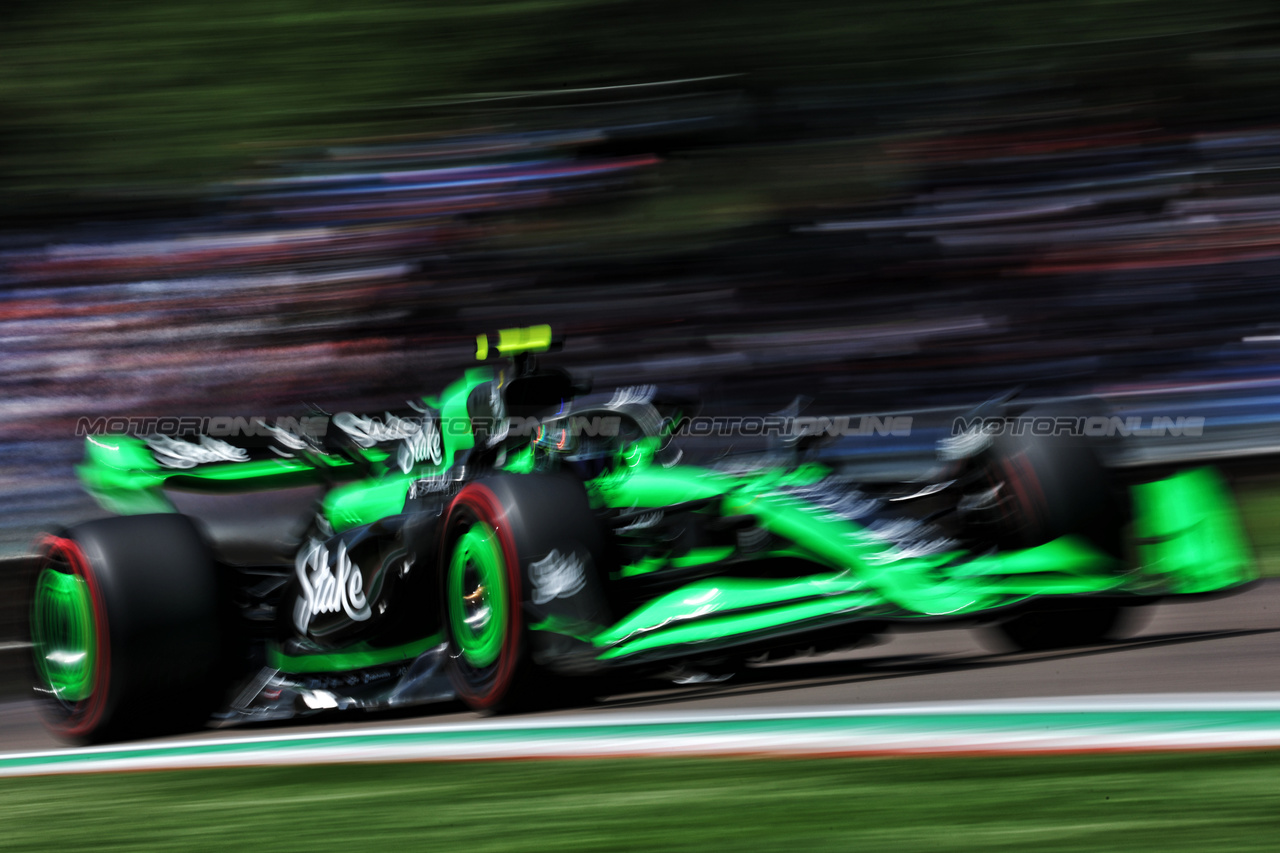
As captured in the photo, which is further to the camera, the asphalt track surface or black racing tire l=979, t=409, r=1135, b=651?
black racing tire l=979, t=409, r=1135, b=651

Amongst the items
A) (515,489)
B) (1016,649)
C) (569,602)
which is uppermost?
(515,489)

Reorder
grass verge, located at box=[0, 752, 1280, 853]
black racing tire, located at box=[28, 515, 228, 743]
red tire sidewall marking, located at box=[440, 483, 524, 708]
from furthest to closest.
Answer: black racing tire, located at box=[28, 515, 228, 743], red tire sidewall marking, located at box=[440, 483, 524, 708], grass verge, located at box=[0, 752, 1280, 853]

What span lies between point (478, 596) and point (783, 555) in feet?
2.55

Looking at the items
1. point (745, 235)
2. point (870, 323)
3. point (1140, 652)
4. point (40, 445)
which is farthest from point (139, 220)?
point (1140, 652)

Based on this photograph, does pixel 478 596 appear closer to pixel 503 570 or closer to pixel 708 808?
pixel 503 570

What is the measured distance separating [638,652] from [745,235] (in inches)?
222

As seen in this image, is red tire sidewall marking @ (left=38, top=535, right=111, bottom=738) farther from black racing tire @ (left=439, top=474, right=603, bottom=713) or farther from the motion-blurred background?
the motion-blurred background

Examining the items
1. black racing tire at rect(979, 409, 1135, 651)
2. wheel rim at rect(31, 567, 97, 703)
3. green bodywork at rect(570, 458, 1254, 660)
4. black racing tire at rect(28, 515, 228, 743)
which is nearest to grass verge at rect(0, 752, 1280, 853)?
green bodywork at rect(570, 458, 1254, 660)

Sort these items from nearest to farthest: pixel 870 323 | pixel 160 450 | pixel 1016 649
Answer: pixel 1016 649 → pixel 160 450 → pixel 870 323

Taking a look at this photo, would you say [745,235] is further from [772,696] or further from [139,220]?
[772,696]

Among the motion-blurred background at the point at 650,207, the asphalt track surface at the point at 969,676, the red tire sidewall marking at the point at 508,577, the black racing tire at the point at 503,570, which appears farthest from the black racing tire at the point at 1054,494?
the motion-blurred background at the point at 650,207

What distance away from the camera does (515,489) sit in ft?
11.8

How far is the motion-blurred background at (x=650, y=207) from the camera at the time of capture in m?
8.27

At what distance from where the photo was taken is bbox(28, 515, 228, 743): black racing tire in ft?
13.2
